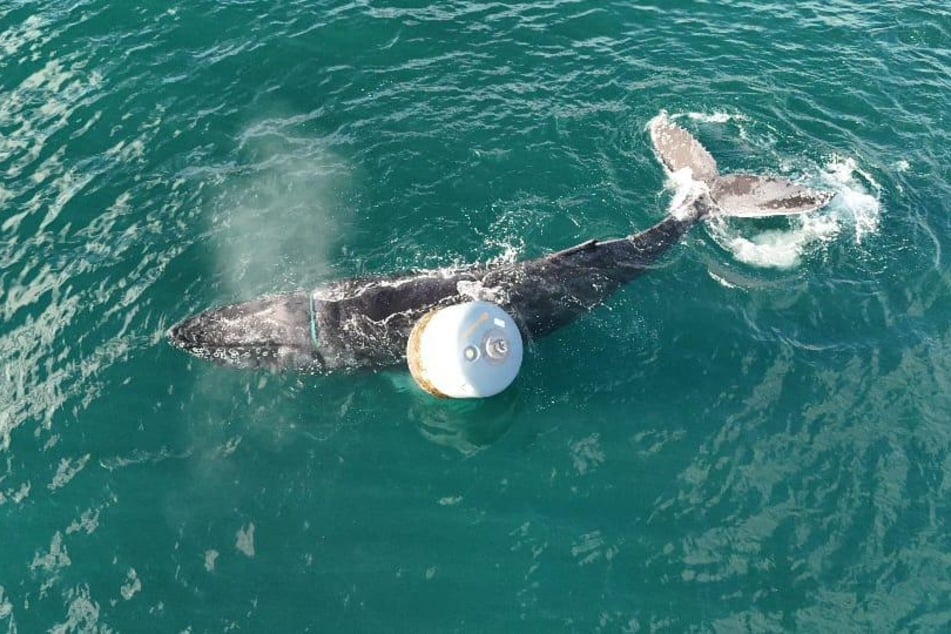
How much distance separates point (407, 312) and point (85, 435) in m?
8.88

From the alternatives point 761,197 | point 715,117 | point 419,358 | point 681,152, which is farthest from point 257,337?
point 715,117

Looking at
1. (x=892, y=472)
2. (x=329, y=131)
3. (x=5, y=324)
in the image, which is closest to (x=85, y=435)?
(x=5, y=324)

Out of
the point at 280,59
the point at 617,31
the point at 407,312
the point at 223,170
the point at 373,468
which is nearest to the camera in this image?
the point at 373,468

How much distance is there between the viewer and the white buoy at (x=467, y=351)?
16.5 metres

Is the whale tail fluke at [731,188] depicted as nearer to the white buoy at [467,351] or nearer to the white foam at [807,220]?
the white foam at [807,220]

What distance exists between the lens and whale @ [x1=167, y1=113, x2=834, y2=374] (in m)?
19.7

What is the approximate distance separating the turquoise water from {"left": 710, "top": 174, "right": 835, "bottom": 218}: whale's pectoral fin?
75cm

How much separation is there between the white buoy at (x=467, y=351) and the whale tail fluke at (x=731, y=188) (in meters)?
10.9

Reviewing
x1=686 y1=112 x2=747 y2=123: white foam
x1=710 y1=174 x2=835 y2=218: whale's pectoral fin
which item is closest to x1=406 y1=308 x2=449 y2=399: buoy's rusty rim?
x1=710 y1=174 x2=835 y2=218: whale's pectoral fin

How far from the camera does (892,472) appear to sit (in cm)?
1828

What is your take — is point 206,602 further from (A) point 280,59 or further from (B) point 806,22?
(B) point 806,22

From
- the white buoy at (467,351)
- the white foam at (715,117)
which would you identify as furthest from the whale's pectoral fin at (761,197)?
the white buoy at (467,351)

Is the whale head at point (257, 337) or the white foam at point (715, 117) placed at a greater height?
the white foam at point (715, 117)

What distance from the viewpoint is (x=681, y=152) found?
25.5 meters
